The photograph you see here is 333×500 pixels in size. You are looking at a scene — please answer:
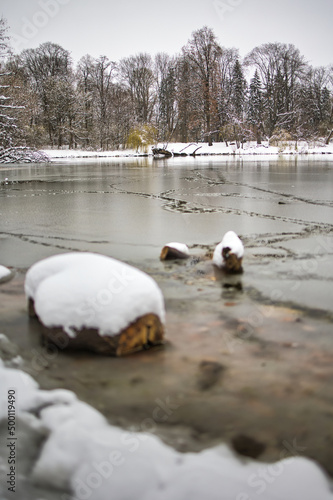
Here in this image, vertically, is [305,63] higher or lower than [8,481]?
higher

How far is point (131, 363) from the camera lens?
180 cm

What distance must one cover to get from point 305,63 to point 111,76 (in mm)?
20413

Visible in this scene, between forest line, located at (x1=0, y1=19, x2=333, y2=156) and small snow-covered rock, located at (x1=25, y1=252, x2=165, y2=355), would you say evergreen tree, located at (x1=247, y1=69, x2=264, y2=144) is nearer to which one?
forest line, located at (x1=0, y1=19, x2=333, y2=156)

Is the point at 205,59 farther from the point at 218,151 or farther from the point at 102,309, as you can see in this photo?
the point at 102,309

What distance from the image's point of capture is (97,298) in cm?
185

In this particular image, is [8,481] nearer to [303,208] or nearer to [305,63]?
[303,208]

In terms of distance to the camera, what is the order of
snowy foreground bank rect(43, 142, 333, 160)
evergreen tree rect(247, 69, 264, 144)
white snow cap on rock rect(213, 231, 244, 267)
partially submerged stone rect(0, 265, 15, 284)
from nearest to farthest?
partially submerged stone rect(0, 265, 15, 284)
white snow cap on rock rect(213, 231, 244, 267)
snowy foreground bank rect(43, 142, 333, 160)
evergreen tree rect(247, 69, 264, 144)

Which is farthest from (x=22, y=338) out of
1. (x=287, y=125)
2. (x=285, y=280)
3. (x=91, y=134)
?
(x=287, y=125)

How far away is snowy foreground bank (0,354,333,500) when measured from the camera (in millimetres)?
1198

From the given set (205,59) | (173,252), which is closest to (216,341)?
(173,252)

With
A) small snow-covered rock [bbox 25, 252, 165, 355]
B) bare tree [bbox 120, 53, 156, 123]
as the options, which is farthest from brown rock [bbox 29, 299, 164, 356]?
bare tree [bbox 120, 53, 156, 123]

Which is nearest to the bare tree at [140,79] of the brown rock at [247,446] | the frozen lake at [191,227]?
the frozen lake at [191,227]

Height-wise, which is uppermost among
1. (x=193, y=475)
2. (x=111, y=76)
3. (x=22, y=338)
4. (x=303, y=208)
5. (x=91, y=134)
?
(x=111, y=76)

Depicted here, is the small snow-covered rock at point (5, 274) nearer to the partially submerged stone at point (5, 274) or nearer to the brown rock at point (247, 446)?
the partially submerged stone at point (5, 274)
